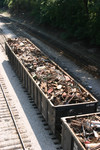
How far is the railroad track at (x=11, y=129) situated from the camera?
1092cm

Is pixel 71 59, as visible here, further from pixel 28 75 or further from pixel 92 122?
pixel 92 122

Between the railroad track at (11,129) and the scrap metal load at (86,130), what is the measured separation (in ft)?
8.91

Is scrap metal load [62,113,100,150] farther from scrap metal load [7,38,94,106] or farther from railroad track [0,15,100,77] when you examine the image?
railroad track [0,15,100,77]

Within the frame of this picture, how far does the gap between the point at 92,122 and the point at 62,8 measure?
25.3 metres

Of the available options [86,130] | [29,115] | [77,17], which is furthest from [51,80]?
[77,17]

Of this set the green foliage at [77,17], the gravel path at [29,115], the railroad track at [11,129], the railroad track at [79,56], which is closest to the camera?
the railroad track at [11,129]

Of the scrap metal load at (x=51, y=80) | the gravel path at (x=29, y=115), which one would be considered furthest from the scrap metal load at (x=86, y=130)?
the gravel path at (x=29, y=115)

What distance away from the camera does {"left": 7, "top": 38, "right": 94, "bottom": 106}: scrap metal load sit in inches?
456

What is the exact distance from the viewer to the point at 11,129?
12133 millimetres

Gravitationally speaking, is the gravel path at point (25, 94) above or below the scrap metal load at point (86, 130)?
below

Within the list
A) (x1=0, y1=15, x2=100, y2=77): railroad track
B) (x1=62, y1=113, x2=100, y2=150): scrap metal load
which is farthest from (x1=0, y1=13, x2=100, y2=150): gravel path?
(x1=62, y1=113, x2=100, y2=150): scrap metal load

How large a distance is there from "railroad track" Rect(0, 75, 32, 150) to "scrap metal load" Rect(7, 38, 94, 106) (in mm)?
2269

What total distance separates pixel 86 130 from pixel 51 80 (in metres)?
4.93

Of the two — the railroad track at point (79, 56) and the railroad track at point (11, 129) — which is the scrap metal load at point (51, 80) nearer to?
the railroad track at point (11, 129)
